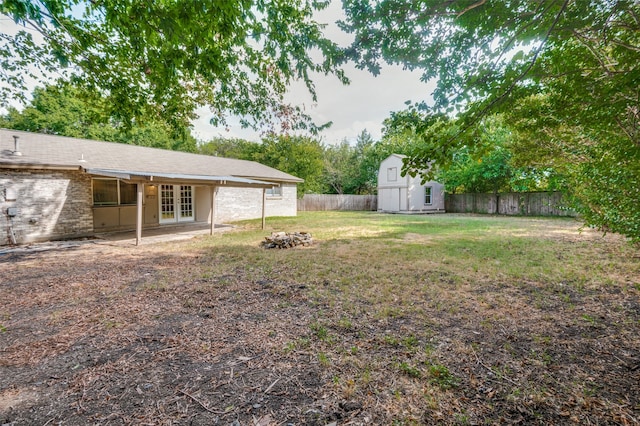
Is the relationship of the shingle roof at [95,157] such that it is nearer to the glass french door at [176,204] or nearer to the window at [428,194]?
the glass french door at [176,204]

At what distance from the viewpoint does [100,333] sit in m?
3.18

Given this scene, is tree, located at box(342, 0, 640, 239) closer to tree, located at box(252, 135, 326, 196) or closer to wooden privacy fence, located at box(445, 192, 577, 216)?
wooden privacy fence, located at box(445, 192, 577, 216)

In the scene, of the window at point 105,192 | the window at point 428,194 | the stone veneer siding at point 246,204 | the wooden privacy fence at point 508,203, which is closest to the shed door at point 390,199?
the window at point 428,194

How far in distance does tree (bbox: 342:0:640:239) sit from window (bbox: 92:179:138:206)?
34.8 feet

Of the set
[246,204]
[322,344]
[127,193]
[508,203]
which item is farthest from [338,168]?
[322,344]

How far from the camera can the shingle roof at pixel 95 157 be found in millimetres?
8719

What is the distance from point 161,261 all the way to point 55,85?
4.08 meters

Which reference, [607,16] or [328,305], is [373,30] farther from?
[328,305]

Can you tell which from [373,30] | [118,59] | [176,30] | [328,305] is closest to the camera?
[176,30]

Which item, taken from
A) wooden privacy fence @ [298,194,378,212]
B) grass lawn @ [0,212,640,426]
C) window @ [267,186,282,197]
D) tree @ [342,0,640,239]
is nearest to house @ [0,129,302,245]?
window @ [267,186,282,197]

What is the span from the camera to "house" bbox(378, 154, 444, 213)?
2119 cm

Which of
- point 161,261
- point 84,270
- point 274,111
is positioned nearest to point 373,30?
point 274,111

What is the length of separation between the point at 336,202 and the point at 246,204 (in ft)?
37.6

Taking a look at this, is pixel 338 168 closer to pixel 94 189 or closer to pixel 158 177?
pixel 94 189
